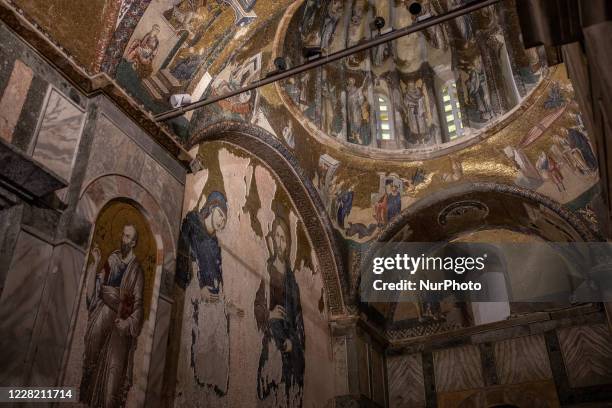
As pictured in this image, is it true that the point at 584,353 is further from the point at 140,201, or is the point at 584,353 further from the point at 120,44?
the point at 120,44

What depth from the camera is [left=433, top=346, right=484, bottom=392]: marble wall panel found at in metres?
12.4

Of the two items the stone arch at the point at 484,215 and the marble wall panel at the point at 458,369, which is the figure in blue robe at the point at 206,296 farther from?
the marble wall panel at the point at 458,369

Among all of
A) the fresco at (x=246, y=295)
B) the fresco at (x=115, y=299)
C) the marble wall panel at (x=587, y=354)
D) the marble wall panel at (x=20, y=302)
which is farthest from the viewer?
the marble wall panel at (x=587, y=354)

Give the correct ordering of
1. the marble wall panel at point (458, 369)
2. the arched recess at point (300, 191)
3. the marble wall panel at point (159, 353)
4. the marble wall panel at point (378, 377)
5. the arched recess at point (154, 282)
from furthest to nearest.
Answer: the marble wall panel at point (458, 369) → the marble wall panel at point (378, 377) → the arched recess at point (300, 191) → the marble wall panel at point (159, 353) → the arched recess at point (154, 282)

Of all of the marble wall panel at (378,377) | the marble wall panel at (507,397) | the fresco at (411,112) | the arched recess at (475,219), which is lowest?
the marble wall panel at (507,397)

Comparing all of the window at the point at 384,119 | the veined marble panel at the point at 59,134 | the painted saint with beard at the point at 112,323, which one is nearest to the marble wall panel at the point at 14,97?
the veined marble panel at the point at 59,134

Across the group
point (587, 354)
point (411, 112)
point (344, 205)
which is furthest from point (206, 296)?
point (587, 354)

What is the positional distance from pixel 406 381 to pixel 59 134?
10.1m

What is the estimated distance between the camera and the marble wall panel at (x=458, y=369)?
1243 cm

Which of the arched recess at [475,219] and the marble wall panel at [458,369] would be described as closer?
the arched recess at [475,219]

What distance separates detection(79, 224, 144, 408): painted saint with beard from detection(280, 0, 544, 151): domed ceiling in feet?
19.3

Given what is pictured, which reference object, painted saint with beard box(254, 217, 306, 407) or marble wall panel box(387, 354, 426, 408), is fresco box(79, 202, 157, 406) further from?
marble wall panel box(387, 354, 426, 408)

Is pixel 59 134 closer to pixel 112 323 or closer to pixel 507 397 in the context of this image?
pixel 112 323

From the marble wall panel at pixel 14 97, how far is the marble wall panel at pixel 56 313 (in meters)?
1.17
